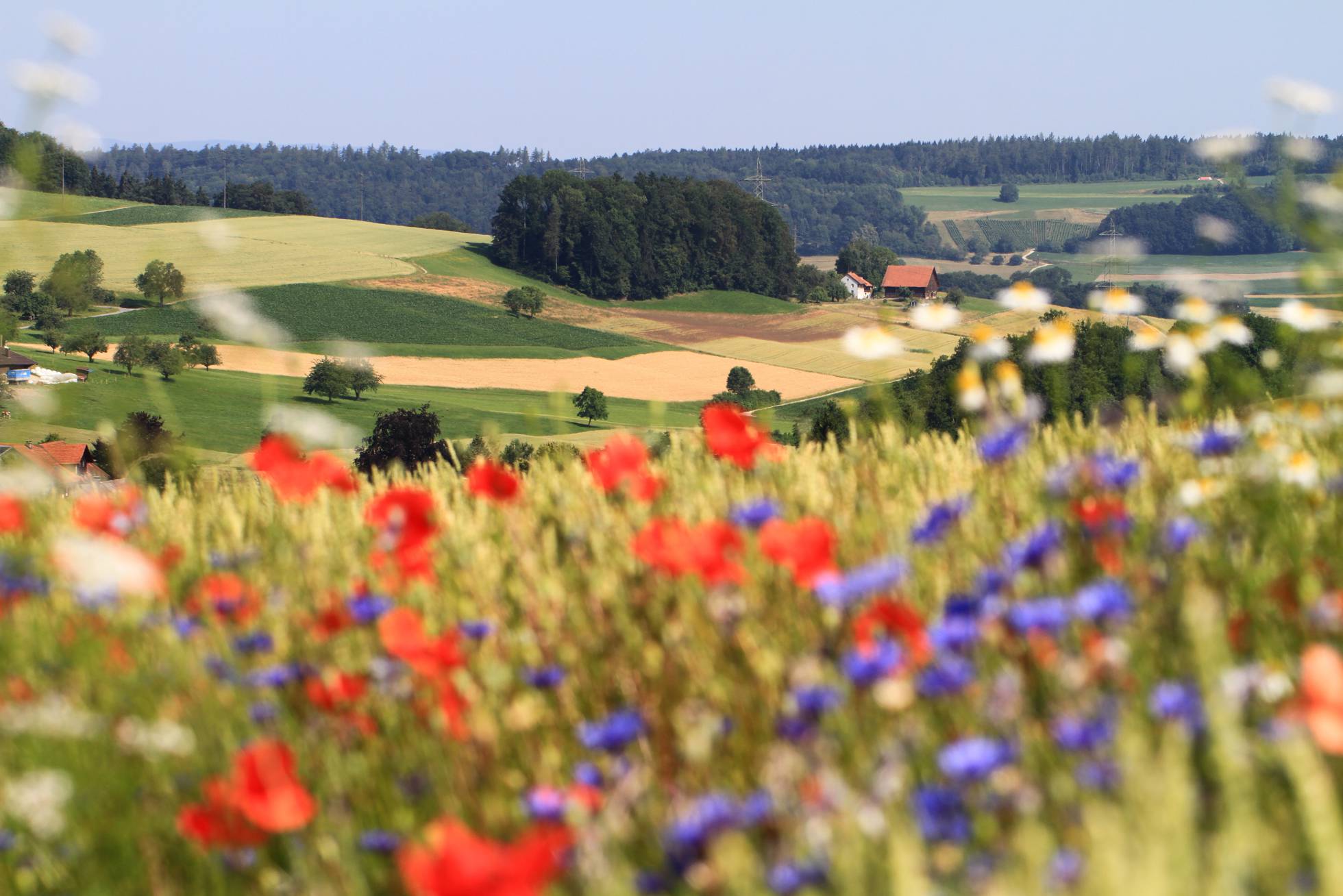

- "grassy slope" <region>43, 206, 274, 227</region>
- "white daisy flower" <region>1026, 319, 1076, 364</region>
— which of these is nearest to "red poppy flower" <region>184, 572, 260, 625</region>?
"white daisy flower" <region>1026, 319, 1076, 364</region>

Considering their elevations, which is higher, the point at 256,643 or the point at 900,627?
the point at 900,627

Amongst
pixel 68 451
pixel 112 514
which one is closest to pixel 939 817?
pixel 112 514

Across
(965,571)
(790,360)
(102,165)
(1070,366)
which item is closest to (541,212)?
(790,360)

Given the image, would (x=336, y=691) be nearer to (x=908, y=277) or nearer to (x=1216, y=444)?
(x=1216, y=444)

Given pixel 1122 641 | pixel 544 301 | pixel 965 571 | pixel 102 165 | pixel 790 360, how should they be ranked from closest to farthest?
pixel 1122 641
pixel 965 571
pixel 790 360
pixel 544 301
pixel 102 165

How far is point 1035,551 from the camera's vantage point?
6.47 feet

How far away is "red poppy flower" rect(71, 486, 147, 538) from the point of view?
321 cm

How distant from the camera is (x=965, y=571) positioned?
2457mm

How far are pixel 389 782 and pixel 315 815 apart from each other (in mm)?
173

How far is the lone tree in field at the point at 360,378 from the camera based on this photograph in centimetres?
5900

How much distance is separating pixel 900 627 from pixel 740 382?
66.5 meters

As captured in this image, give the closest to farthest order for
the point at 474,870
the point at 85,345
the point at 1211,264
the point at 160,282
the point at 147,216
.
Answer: the point at 474,870 < the point at 85,345 < the point at 160,282 < the point at 147,216 < the point at 1211,264

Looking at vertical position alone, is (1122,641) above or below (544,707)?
above

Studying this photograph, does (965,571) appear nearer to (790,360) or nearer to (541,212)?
(790,360)
